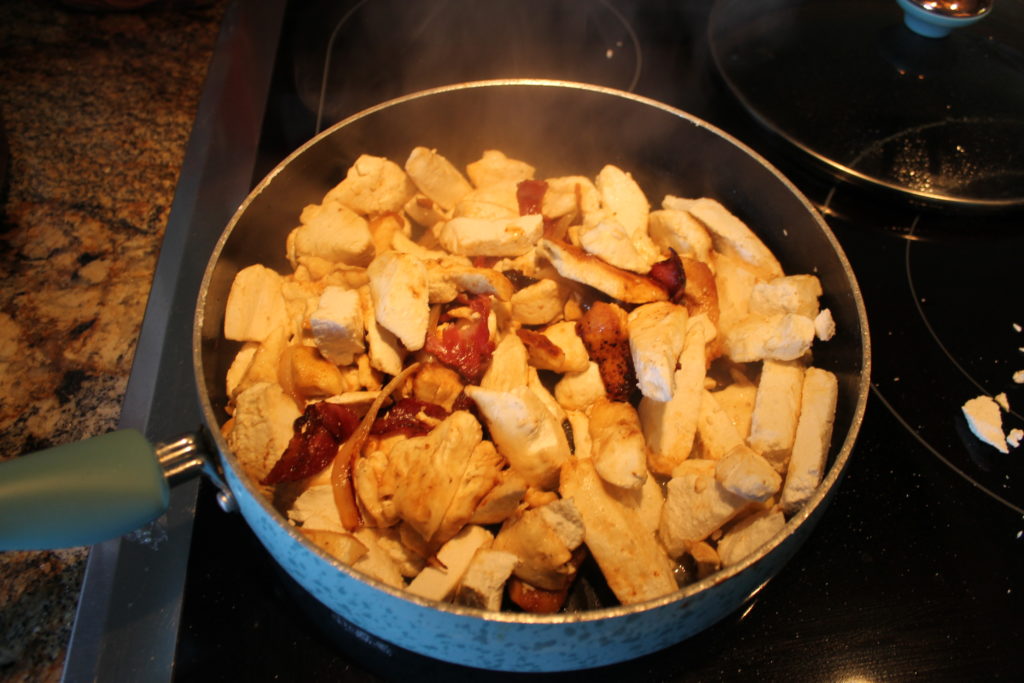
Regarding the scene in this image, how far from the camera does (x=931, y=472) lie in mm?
1142

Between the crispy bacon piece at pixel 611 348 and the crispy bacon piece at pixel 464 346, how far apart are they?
0.56ft

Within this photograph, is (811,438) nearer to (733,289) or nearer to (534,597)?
(733,289)

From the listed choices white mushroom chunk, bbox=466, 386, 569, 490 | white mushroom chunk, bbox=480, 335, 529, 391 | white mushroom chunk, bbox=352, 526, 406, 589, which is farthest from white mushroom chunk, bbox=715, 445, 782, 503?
white mushroom chunk, bbox=352, 526, 406, 589

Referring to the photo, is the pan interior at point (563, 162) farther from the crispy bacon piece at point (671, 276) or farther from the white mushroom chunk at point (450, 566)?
the white mushroom chunk at point (450, 566)

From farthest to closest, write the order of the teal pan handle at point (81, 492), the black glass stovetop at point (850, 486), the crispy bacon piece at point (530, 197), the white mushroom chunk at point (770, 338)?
the crispy bacon piece at point (530, 197) → the white mushroom chunk at point (770, 338) → the black glass stovetop at point (850, 486) → the teal pan handle at point (81, 492)

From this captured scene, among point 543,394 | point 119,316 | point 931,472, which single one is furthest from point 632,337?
point 119,316

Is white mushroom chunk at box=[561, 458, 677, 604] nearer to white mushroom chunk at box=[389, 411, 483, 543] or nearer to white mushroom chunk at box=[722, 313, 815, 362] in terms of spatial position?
white mushroom chunk at box=[389, 411, 483, 543]

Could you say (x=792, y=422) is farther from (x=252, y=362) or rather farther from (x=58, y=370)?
(x=58, y=370)

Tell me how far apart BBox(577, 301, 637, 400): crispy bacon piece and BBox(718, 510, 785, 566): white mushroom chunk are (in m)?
0.27

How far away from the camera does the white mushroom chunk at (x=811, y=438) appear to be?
3.19 feet

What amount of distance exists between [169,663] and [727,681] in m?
0.75

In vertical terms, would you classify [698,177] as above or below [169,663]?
above

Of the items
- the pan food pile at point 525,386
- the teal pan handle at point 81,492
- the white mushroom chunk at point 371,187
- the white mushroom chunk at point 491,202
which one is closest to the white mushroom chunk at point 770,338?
the pan food pile at point 525,386

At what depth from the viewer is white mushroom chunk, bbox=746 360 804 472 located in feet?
3.38
